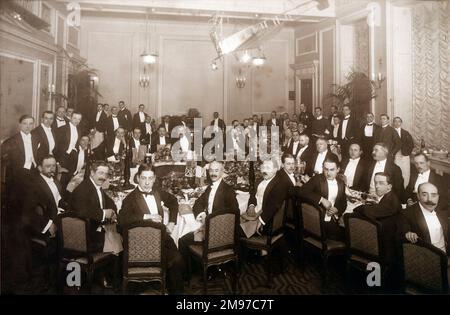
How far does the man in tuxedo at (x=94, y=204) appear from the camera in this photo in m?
2.95

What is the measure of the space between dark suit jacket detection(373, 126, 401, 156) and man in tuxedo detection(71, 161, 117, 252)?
454 centimetres

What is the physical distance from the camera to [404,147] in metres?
5.53

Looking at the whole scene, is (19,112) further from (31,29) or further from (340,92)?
(340,92)

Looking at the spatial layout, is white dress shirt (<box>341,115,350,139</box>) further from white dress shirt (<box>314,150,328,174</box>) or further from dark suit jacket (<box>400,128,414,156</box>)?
white dress shirt (<box>314,150,328,174</box>)

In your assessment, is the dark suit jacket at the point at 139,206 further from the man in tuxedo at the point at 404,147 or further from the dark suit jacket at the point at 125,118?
the dark suit jacket at the point at 125,118

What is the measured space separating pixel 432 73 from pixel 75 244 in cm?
582

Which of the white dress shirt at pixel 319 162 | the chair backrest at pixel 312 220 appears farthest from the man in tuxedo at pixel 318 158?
the chair backrest at pixel 312 220

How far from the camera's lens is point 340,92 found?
7.37 metres

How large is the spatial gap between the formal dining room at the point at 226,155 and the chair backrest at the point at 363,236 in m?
0.01

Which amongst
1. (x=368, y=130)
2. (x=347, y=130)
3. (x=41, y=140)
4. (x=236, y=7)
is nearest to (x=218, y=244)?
(x=41, y=140)

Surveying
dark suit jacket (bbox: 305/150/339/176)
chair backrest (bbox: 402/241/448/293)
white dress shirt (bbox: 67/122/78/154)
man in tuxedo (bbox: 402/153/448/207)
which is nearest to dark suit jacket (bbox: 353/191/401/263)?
chair backrest (bbox: 402/241/448/293)

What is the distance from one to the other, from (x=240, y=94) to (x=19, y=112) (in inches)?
252

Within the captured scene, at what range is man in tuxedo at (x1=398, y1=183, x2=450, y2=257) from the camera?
2.59 m
